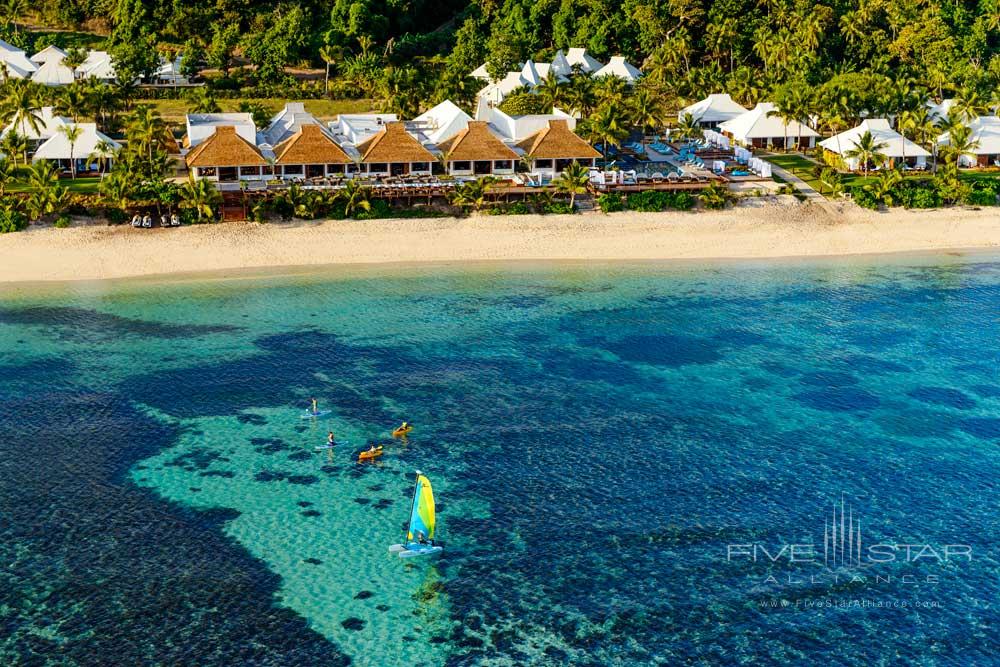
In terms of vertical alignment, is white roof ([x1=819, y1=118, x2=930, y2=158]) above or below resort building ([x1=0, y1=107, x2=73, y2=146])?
below

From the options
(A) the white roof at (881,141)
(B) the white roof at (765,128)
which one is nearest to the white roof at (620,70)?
(B) the white roof at (765,128)

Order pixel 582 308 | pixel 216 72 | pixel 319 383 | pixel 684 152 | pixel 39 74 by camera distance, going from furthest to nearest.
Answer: pixel 216 72
pixel 39 74
pixel 684 152
pixel 582 308
pixel 319 383

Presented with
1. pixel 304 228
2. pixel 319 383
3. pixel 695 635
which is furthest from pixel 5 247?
pixel 695 635

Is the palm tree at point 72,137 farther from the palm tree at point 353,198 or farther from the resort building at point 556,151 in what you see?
the resort building at point 556,151

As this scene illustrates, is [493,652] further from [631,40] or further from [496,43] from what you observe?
[631,40]

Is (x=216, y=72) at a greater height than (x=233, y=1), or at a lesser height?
lesser

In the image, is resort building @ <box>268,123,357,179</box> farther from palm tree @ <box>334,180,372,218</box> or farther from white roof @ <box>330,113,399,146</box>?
palm tree @ <box>334,180,372,218</box>

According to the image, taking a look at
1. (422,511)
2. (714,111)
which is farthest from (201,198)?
(714,111)

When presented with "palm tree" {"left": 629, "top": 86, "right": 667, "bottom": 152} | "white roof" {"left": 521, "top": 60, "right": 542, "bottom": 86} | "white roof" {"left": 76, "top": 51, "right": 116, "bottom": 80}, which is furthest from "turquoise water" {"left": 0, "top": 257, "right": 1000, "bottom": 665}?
"white roof" {"left": 76, "top": 51, "right": 116, "bottom": 80}
